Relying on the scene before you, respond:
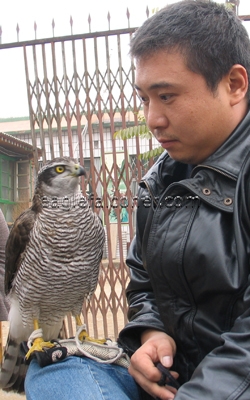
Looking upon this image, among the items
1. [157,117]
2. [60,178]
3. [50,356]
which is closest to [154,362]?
[50,356]

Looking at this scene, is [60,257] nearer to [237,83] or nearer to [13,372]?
[13,372]

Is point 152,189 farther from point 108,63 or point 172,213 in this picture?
point 108,63

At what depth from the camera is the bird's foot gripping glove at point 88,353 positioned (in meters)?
1.56

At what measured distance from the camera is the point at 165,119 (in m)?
1.37

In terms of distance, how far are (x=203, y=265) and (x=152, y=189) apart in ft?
1.29

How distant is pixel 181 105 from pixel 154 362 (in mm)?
835

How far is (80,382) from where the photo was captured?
4.57 ft

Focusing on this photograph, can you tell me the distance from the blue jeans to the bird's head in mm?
1056

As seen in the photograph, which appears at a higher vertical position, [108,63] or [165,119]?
[108,63]

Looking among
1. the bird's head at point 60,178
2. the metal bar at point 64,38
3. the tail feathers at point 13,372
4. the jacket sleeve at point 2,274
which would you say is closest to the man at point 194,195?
the bird's head at point 60,178

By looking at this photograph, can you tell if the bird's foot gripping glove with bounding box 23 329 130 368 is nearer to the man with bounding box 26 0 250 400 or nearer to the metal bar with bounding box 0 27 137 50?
the man with bounding box 26 0 250 400

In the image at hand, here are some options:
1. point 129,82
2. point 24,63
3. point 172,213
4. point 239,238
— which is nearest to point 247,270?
point 239,238

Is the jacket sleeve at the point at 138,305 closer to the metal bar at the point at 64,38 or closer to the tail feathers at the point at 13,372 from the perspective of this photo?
the tail feathers at the point at 13,372

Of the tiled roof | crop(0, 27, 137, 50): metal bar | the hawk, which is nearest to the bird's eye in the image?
the hawk
